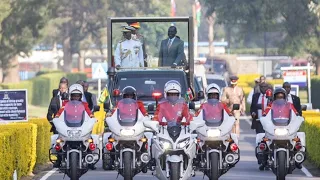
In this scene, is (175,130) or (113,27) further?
(113,27)

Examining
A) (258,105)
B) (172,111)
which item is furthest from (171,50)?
(172,111)

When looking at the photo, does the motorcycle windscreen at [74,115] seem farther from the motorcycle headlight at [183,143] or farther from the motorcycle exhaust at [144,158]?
the motorcycle headlight at [183,143]

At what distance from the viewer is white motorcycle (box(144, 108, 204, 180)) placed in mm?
16562

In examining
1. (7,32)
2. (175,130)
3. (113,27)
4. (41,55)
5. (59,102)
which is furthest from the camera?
(41,55)

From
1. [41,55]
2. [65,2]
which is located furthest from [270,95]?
[41,55]

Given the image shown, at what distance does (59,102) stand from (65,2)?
2111 inches

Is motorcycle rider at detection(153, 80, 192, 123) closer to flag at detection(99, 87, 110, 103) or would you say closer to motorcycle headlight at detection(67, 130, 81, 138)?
motorcycle headlight at detection(67, 130, 81, 138)

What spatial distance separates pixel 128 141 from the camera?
59.0 ft

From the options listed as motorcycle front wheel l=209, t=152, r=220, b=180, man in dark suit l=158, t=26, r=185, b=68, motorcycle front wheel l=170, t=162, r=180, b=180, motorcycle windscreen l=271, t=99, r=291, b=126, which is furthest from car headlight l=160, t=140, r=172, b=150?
man in dark suit l=158, t=26, r=185, b=68

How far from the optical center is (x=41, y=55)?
122875 mm

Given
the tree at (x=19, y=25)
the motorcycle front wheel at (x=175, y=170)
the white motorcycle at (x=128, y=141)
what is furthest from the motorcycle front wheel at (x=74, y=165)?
the tree at (x=19, y=25)

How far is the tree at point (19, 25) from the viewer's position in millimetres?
52219

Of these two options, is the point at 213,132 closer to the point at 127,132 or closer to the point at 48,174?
the point at 127,132

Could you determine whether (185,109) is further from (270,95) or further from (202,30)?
(202,30)
